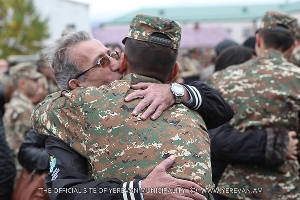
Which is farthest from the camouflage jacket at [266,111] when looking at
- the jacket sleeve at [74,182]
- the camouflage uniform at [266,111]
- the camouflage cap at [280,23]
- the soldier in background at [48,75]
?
the soldier in background at [48,75]

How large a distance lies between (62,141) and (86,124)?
0.16m

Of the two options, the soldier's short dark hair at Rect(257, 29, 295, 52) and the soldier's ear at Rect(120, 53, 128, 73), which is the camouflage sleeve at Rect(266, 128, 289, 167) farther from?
the soldier's ear at Rect(120, 53, 128, 73)

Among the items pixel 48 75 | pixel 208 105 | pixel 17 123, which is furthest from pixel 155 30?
pixel 48 75

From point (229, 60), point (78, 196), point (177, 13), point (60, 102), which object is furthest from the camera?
point (177, 13)

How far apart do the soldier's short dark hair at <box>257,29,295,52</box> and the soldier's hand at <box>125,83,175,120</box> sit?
1723 mm

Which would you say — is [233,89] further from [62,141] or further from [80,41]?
[62,141]

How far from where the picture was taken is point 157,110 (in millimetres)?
2486

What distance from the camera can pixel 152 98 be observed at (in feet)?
8.22

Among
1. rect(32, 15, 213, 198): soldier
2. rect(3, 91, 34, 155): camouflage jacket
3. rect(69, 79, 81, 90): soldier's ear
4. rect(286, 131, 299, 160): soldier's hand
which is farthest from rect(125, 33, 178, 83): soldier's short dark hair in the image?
rect(3, 91, 34, 155): camouflage jacket

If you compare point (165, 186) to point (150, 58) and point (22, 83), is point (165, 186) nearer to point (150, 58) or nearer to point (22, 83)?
point (150, 58)

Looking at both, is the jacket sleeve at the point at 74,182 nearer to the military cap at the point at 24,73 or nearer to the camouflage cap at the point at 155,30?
the camouflage cap at the point at 155,30

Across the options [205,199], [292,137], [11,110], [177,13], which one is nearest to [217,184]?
[292,137]

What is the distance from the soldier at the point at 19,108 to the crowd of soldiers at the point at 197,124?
1cm

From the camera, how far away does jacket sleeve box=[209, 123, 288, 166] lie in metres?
3.64
